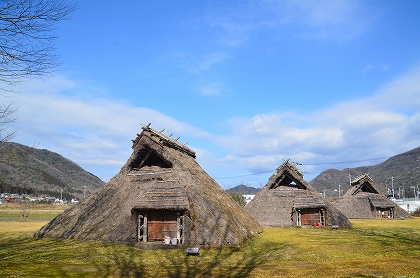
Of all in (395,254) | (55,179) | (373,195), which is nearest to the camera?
(395,254)

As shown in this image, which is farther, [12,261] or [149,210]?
[149,210]

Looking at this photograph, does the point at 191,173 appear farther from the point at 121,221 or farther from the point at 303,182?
the point at 303,182

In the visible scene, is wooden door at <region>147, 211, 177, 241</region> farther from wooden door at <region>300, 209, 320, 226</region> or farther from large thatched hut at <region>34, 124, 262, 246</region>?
wooden door at <region>300, 209, 320, 226</region>

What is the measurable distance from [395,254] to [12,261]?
17153 millimetres

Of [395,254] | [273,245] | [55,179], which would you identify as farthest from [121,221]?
[55,179]

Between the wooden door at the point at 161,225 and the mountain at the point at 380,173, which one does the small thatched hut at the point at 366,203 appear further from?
the mountain at the point at 380,173

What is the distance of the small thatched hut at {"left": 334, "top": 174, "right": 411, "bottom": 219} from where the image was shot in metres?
44.6

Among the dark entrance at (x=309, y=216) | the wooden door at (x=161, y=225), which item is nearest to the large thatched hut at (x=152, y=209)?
the wooden door at (x=161, y=225)

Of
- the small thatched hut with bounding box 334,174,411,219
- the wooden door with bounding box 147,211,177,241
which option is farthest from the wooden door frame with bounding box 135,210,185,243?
the small thatched hut with bounding box 334,174,411,219

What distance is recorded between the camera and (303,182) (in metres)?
33.1

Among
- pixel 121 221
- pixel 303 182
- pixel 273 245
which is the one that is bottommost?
pixel 273 245

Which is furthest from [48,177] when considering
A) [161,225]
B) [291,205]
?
[161,225]

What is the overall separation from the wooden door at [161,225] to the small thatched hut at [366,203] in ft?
111

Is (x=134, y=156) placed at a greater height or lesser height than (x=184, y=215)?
greater
